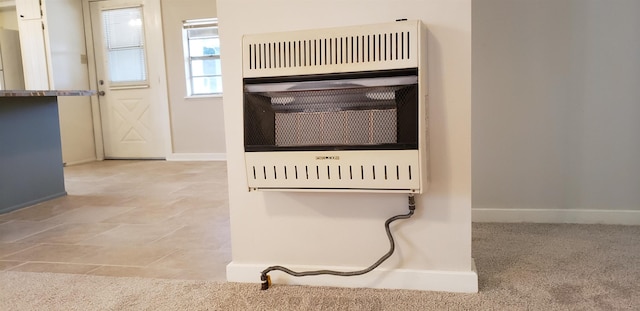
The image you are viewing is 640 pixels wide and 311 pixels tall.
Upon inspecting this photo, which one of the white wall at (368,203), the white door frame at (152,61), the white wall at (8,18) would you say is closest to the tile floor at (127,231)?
the white wall at (368,203)

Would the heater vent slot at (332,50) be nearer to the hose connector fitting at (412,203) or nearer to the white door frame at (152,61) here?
the hose connector fitting at (412,203)

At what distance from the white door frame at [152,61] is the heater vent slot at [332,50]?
452 centimetres

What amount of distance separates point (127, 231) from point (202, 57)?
136 inches

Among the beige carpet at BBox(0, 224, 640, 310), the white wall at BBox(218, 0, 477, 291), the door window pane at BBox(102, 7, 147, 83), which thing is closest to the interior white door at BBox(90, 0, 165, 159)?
the door window pane at BBox(102, 7, 147, 83)

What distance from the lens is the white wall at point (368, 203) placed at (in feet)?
4.90

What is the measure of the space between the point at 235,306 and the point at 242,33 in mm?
899

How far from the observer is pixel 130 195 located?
361 centimetres

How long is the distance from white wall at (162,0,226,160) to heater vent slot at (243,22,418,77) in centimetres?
416

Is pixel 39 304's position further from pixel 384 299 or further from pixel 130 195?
pixel 130 195

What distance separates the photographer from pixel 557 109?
2373mm

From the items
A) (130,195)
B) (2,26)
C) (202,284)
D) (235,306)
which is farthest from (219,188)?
(2,26)

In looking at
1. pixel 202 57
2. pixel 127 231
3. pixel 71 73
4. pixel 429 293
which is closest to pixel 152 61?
pixel 202 57

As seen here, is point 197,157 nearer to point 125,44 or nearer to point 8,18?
point 125,44

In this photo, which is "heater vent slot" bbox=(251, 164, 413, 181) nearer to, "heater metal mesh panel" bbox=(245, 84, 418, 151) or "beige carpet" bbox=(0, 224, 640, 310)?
"heater metal mesh panel" bbox=(245, 84, 418, 151)
